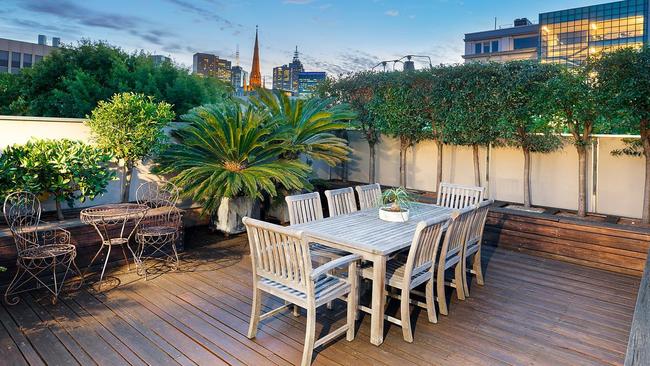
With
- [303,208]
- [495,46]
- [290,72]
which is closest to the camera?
[303,208]

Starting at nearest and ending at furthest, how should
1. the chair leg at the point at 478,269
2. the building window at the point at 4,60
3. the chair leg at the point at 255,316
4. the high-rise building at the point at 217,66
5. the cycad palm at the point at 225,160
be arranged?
the chair leg at the point at 255,316 → the chair leg at the point at 478,269 → the cycad palm at the point at 225,160 → the high-rise building at the point at 217,66 → the building window at the point at 4,60

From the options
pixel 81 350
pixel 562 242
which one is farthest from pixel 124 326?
pixel 562 242

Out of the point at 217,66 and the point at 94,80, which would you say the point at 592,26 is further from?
the point at 94,80

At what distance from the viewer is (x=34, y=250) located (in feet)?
10.9

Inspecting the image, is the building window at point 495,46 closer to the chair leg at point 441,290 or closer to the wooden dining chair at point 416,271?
the chair leg at point 441,290

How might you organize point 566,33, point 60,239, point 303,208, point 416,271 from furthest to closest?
point 566,33 → point 60,239 → point 303,208 → point 416,271

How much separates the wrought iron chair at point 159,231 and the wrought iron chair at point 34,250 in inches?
26.3

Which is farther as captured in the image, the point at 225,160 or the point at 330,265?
the point at 225,160

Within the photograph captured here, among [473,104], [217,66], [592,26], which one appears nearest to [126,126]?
[473,104]

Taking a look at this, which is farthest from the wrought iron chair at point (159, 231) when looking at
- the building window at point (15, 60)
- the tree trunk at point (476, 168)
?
the building window at point (15, 60)

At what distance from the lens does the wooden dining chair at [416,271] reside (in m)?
2.72

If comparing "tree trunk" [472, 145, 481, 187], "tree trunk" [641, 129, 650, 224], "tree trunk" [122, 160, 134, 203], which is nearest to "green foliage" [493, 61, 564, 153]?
"tree trunk" [472, 145, 481, 187]

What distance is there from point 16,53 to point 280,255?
6843 centimetres

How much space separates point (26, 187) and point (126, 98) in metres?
1.53
